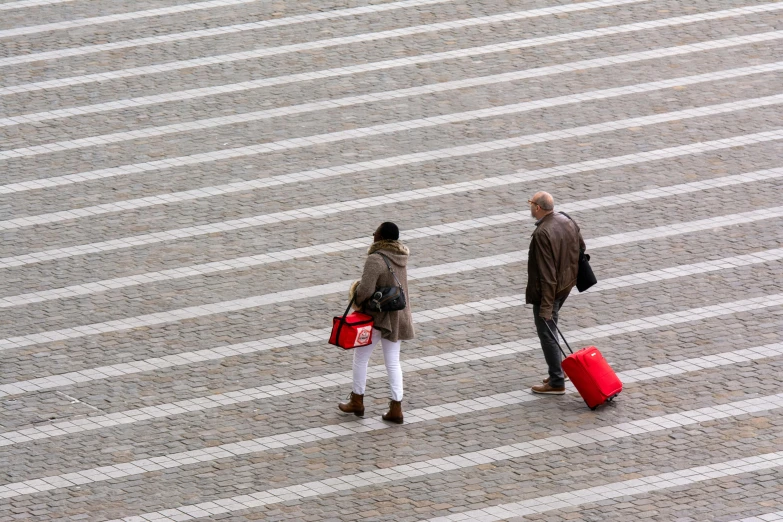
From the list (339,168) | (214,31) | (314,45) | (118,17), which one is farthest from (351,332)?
(118,17)

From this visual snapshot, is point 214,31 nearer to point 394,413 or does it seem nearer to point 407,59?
point 407,59

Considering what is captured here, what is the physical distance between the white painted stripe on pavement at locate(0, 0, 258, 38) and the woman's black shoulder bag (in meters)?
9.64

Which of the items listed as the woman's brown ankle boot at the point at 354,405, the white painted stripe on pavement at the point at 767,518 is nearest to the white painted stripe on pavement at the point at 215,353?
the woman's brown ankle boot at the point at 354,405

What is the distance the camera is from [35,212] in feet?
48.5

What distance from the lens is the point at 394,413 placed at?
35.8 feet

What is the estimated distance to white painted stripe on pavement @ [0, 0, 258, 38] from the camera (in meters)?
18.9

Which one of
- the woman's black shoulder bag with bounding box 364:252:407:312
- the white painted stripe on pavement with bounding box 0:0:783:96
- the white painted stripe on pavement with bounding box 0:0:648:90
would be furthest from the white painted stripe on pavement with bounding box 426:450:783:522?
the white painted stripe on pavement with bounding box 0:0:648:90

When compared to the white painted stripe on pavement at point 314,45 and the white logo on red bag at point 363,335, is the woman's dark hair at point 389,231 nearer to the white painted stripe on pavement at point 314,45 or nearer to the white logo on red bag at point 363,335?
the white logo on red bag at point 363,335

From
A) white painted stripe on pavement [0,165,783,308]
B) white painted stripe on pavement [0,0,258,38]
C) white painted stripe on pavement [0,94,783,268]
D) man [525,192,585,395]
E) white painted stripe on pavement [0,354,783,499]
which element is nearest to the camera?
white painted stripe on pavement [0,354,783,499]

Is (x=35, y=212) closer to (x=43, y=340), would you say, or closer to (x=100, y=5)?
(x=43, y=340)

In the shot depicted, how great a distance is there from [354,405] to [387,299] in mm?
944

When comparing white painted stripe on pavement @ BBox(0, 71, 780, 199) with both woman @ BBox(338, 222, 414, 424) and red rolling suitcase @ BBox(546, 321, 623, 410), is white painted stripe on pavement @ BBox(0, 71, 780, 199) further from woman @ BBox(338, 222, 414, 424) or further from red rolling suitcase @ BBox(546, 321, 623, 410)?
red rolling suitcase @ BBox(546, 321, 623, 410)

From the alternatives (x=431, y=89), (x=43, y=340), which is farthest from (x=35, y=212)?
(x=431, y=89)

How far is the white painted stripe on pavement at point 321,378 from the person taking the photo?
11000mm
